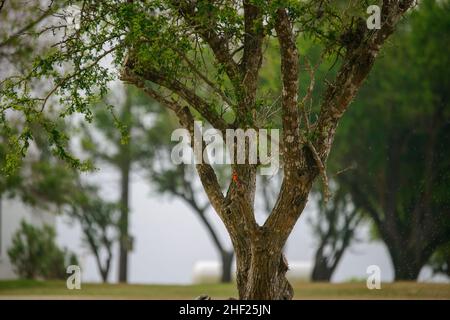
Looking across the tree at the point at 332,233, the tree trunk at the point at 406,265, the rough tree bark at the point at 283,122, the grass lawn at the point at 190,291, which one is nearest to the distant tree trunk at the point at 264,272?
the rough tree bark at the point at 283,122

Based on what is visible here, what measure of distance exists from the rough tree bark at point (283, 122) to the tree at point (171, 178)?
47.0 ft

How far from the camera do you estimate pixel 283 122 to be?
33.2 ft

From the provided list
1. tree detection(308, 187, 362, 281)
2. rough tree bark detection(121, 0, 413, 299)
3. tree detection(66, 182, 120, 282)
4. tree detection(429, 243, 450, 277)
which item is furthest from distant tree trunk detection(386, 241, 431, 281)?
rough tree bark detection(121, 0, 413, 299)

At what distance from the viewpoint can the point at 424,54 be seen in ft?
66.2

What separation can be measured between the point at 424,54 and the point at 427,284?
6.06 m

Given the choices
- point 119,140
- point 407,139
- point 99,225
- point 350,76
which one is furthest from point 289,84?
point 119,140

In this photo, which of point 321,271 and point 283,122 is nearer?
point 283,122

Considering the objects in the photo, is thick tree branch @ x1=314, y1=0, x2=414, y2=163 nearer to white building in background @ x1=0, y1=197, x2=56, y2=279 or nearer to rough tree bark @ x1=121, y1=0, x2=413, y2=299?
rough tree bark @ x1=121, y1=0, x2=413, y2=299

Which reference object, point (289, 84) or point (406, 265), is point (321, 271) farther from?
point (289, 84)

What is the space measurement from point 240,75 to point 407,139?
1078cm

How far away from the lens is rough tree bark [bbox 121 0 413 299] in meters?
10.1

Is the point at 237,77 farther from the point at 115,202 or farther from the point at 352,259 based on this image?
the point at 352,259

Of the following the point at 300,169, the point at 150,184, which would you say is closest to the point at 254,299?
the point at 300,169

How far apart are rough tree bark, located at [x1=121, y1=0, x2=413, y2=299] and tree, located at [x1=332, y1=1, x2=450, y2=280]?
9141 millimetres
